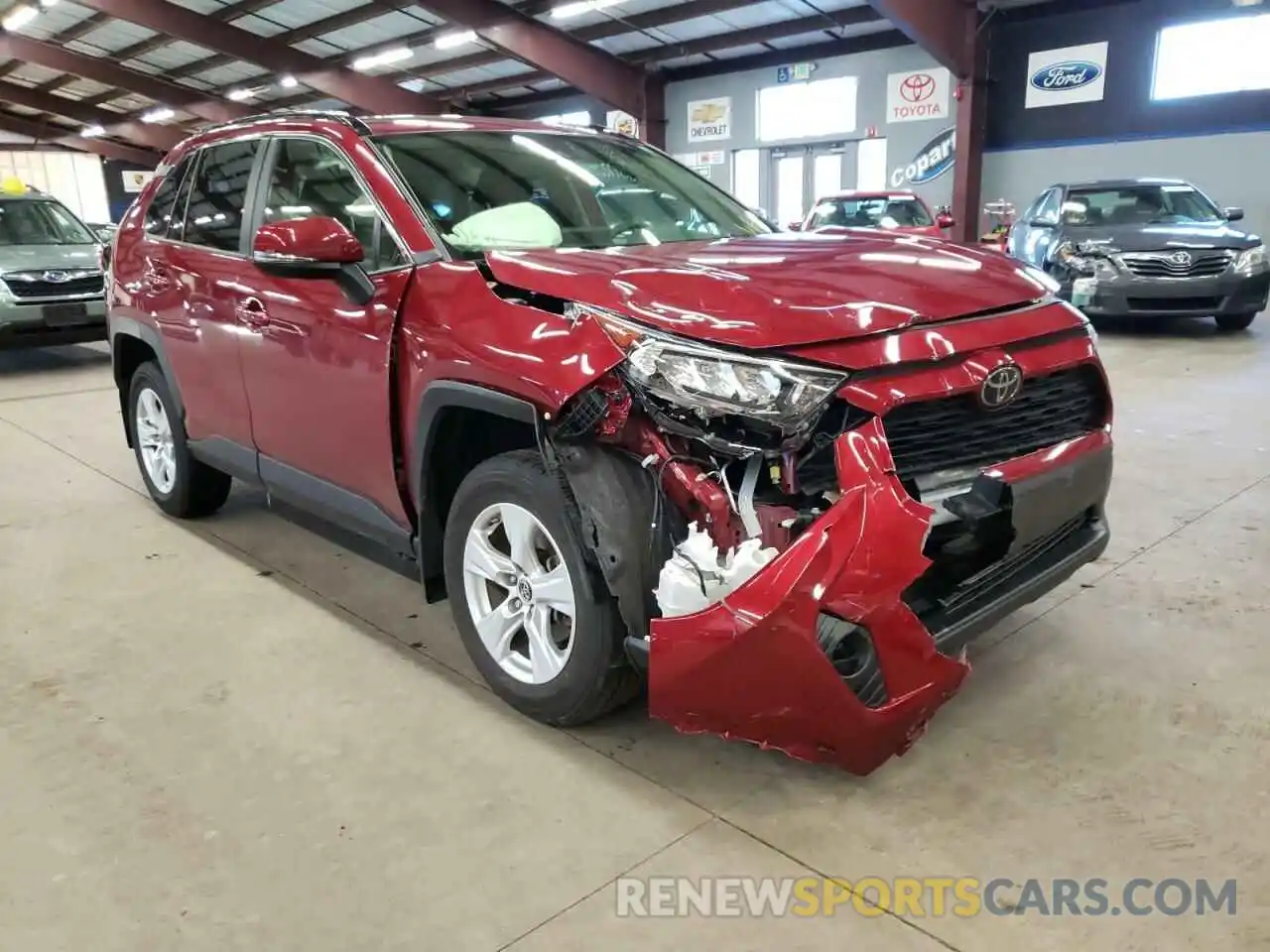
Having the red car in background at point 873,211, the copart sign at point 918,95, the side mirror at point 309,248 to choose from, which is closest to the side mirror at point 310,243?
the side mirror at point 309,248

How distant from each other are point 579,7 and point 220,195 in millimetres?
13335

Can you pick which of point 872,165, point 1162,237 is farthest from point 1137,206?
point 872,165

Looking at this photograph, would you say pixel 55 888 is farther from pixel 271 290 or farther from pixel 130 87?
pixel 130 87

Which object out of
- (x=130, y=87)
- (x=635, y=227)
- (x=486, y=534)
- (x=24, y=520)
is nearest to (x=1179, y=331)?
(x=635, y=227)

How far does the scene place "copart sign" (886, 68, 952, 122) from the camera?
15555mm

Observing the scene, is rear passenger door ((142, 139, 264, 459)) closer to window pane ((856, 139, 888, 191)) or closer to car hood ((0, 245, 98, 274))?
car hood ((0, 245, 98, 274))

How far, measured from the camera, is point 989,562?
228 cm

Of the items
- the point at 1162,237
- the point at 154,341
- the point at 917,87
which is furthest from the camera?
the point at 917,87

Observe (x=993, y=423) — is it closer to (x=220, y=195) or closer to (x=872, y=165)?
(x=220, y=195)

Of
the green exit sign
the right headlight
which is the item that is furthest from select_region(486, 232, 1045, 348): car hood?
the green exit sign

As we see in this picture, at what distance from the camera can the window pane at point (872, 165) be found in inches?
653

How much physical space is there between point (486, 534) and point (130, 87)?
25430 millimetres

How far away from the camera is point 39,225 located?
9.38 meters

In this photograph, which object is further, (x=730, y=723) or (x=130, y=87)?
(x=130, y=87)
